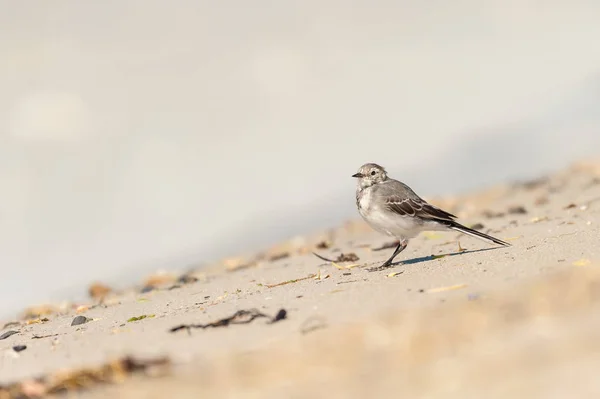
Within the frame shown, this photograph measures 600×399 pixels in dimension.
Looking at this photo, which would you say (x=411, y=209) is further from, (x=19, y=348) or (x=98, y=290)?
(x=98, y=290)

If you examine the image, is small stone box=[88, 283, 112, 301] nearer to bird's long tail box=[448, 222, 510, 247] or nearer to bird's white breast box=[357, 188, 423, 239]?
bird's white breast box=[357, 188, 423, 239]

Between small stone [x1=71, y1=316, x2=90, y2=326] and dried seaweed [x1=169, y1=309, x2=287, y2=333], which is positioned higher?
small stone [x1=71, y1=316, x2=90, y2=326]

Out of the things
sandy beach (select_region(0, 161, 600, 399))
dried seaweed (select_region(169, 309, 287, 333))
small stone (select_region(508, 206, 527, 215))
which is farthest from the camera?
small stone (select_region(508, 206, 527, 215))

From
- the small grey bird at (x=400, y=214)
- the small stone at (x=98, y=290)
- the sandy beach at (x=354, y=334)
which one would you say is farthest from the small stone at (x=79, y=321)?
the small stone at (x=98, y=290)

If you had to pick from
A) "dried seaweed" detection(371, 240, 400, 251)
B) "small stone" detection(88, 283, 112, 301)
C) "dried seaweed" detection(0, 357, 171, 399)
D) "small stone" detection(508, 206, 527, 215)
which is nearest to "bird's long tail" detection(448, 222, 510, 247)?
"dried seaweed" detection(371, 240, 400, 251)

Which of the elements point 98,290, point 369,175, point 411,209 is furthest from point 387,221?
point 98,290

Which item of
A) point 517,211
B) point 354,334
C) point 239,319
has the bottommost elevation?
point 354,334

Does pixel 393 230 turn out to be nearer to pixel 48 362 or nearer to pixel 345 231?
pixel 48 362

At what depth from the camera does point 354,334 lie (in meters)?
5.58

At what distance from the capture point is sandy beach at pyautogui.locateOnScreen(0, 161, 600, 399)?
445cm

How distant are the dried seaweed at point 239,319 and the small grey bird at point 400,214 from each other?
341cm

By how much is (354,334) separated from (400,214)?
473cm

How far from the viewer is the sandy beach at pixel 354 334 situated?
445 cm

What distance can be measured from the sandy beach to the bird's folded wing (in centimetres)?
57
